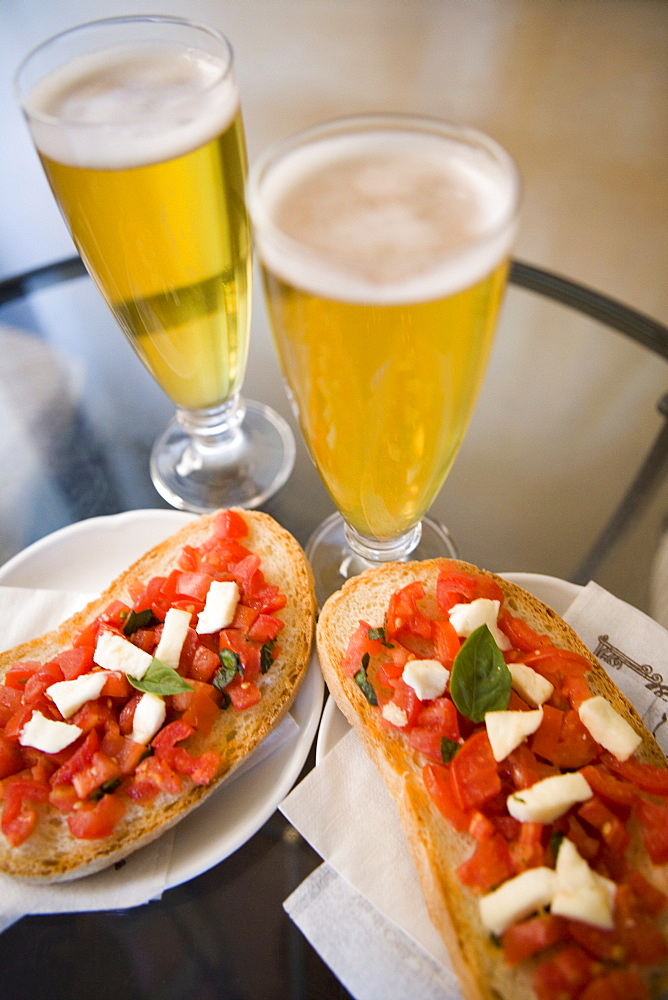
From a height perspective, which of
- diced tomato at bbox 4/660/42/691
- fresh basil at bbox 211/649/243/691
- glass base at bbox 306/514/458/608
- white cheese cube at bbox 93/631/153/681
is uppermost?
white cheese cube at bbox 93/631/153/681

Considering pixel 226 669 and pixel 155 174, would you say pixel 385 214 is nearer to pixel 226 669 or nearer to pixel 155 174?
pixel 155 174

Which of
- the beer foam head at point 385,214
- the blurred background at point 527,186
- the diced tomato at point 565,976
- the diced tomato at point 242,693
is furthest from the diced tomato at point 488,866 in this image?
the beer foam head at point 385,214

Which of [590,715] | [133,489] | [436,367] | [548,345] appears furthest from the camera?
[548,345]

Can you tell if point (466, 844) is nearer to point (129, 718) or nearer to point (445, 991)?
point (445, 991)

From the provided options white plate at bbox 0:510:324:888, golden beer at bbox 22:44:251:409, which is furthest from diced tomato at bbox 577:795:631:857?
golden beer at bbox 22:44:251:409

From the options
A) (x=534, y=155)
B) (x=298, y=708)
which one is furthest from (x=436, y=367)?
(x=534, y=155)

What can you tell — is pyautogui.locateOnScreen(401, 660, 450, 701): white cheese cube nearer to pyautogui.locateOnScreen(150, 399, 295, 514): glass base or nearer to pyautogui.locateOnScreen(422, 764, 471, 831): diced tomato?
pyautogui.locateOnScreen(422, 764, 471, 831): diced tomato

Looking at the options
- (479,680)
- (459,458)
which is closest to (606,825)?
(479,680)
